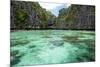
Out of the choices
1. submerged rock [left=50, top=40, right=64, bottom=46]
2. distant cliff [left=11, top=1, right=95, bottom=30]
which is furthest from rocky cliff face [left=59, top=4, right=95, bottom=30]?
submerged rock [left=50, top=40, right=64, bottom=46]

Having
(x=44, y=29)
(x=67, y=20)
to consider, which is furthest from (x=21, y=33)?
(x=67, y=20)

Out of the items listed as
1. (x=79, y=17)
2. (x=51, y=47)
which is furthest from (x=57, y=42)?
(x=79, y=17)

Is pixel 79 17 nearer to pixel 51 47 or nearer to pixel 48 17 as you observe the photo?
pixel 48 17

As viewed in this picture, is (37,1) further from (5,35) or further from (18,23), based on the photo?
(5,35)

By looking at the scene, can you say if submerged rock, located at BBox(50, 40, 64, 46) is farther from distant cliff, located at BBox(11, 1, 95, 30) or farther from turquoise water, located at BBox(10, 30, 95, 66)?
distant cliff, located at BBox(11, 1, 95, 30)

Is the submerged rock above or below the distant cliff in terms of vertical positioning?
below
